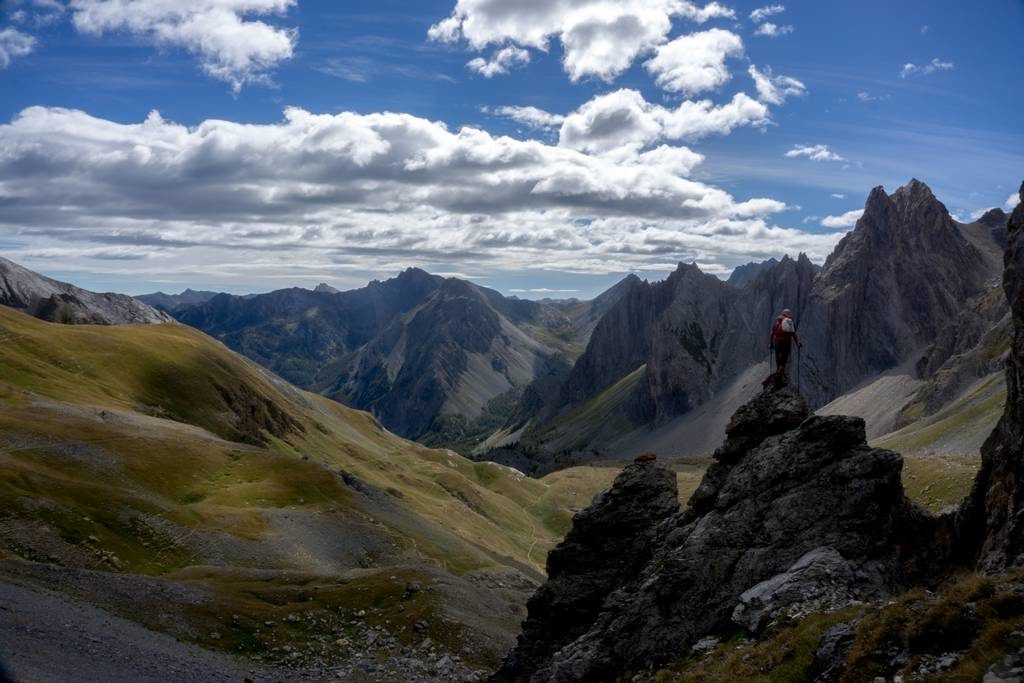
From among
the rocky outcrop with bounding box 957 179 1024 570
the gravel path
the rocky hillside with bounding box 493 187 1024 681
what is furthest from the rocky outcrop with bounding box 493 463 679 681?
the gravel path

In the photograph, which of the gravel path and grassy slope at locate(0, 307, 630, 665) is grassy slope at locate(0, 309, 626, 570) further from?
the gravel path

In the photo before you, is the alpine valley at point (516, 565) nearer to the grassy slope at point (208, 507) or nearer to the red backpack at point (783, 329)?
the grassy slope at point (208, 507)

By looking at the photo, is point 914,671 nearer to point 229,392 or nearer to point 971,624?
point 971,624

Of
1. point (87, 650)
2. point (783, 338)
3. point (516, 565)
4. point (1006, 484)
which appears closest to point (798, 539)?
point (1006, 484)

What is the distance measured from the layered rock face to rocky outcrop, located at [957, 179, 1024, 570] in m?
2.32

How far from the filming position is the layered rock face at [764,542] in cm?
2639

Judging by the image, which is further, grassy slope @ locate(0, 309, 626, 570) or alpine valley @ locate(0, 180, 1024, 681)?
grassy slope @ locate(0, 309, 626, 570)

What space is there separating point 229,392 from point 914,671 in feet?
478

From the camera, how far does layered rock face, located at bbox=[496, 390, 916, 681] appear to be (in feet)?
86.6

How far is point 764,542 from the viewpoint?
29.3 metres

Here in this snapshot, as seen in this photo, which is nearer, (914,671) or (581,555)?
(914,671)

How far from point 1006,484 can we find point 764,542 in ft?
29.1

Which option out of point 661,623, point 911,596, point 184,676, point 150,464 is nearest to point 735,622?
point 661,623

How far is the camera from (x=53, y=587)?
141ft
